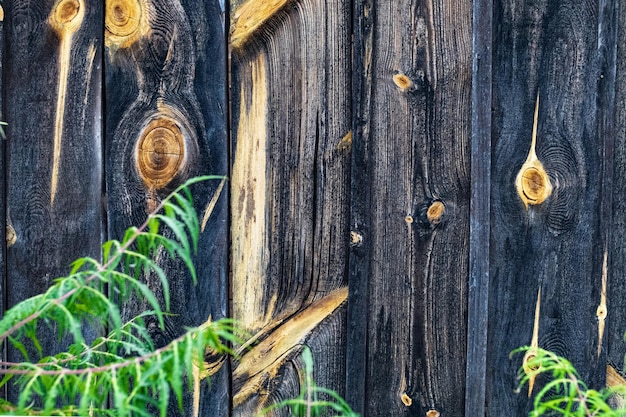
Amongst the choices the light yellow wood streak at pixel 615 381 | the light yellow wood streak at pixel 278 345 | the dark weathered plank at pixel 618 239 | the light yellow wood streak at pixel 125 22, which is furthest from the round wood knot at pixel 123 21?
the light yellow wood streak at pixel 615 381

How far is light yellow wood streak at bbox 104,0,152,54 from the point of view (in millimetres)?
1741

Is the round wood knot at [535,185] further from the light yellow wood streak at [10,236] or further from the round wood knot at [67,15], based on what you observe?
the light yellow wood streak at [10,236]

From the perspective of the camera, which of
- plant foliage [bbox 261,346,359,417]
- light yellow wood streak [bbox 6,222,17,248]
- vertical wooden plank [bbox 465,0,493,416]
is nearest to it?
plant foliage [bbox 261,346,359,417]

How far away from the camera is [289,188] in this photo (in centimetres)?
175

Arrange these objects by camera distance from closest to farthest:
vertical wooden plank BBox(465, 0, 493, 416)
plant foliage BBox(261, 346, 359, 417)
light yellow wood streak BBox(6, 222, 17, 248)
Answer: plant foliage BBox(261, 346, 359, 417), vertical wooden plank BBox(465, 0, 493, 416), light yellow wood streak BBox(6, 222, 17, 248)

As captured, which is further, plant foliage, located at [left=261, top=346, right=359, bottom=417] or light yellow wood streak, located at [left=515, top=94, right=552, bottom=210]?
light yellow wood streak, located at [left=515, top=94, right=552, bottom=210]

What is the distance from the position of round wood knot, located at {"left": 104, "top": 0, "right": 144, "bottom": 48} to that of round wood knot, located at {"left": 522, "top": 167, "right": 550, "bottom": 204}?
40.0 inches

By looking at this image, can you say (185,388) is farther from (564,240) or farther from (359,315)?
(564,240)

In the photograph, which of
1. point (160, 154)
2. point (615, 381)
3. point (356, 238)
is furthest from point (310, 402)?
point (615, 381)

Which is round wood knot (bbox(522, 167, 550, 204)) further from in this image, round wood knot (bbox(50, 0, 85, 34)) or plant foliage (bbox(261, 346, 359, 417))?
round wood knot (bbox(50, 0, 85, 34))

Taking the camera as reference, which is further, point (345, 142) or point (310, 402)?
point (345, 142)

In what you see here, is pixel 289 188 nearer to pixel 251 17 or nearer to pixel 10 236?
pixel 251 17

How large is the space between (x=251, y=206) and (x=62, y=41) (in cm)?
63

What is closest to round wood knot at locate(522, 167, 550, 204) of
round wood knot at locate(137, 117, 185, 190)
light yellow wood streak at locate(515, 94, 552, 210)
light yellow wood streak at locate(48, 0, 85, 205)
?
light yellow wood streak at locate(515, 94, 552, 210)
